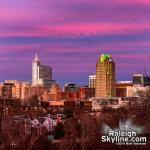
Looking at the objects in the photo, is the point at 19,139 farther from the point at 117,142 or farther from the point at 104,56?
the point at 104,56

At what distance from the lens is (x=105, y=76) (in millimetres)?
118812

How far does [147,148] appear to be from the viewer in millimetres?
20078

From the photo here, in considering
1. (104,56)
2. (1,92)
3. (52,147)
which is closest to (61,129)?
(52,147)

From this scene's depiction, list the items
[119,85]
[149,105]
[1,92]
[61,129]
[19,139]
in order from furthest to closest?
[119,85] < [1,92] < [61,129] < [149,105] < [19,139]

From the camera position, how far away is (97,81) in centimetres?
12100

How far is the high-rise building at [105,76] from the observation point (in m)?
→ 117

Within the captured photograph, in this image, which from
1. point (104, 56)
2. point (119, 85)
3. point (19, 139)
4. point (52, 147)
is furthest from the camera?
point (119, 85)

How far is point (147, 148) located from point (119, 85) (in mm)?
111187

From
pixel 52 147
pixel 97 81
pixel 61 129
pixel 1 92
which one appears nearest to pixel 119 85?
pixel 97 81

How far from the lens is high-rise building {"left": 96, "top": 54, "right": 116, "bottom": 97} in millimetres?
116688

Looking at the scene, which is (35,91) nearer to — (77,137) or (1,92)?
(1,92)

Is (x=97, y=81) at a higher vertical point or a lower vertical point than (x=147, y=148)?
higher

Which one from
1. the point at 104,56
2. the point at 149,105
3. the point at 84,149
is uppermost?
the point at 104,56

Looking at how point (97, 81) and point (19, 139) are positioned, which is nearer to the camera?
point (19, 139)
